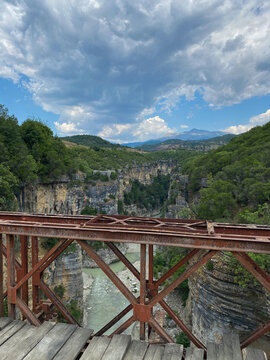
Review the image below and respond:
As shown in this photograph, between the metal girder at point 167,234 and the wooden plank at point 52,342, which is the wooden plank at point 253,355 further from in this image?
the wooden plank at point 52,342

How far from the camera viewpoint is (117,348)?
12.7 feet

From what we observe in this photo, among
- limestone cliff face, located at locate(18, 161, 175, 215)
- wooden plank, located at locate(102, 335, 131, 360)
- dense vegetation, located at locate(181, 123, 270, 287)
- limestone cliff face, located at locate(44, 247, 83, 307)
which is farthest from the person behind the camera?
limestone cliff face, located at locate(44, 247, 83, 307)

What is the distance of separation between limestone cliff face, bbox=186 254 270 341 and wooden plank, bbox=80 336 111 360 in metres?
10.3

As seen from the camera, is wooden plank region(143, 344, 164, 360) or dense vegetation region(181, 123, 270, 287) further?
dense vegetation region(181, 123, 270, 287)

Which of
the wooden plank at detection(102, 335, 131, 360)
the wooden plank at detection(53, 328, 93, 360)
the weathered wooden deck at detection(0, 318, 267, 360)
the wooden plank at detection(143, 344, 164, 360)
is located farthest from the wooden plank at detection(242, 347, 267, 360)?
the wooden plank at detection(53, 328, 93, 360)

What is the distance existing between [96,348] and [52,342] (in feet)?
2.28

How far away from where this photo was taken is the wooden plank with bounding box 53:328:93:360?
3750 millimetres

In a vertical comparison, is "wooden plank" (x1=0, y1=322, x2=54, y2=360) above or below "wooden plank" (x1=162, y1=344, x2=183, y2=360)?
above

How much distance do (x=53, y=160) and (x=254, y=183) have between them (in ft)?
57.6

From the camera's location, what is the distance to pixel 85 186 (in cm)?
4744

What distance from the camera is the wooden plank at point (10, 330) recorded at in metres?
4.10

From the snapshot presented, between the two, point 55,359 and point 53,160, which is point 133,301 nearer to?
point 55,359

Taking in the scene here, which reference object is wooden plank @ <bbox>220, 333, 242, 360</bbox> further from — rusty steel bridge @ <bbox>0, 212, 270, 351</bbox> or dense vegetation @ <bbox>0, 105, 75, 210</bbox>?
dense vegetation @ <bbox>0, 105, 75, 210</bbox>

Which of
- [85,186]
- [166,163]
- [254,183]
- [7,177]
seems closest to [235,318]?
[254,183]
